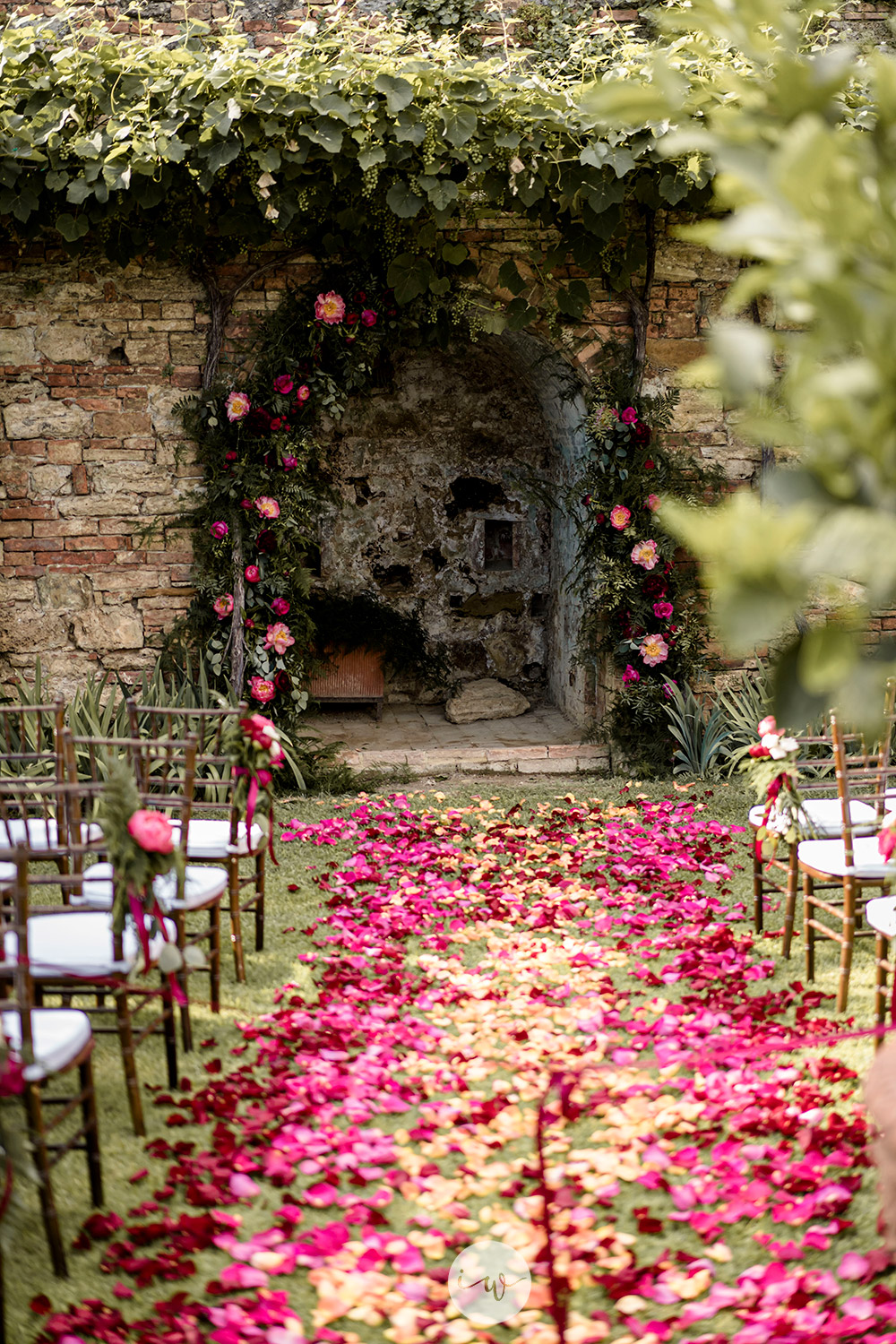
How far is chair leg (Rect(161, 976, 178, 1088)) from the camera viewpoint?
2527 mm

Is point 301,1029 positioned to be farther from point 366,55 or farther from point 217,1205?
point 366,55

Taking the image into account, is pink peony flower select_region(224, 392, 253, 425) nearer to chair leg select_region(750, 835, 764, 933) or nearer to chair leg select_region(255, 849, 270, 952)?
chair leg select_region(255, 849, 270, 952)

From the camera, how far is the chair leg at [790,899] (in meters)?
3.37

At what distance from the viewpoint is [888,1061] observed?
1.98 meters

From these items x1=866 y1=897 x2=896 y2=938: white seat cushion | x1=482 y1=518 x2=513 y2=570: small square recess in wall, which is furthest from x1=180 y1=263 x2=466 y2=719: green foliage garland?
x1=866 y1=897 x2=896 y2=938: white seat cushion

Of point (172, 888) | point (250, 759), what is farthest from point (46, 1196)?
point (250, 759)

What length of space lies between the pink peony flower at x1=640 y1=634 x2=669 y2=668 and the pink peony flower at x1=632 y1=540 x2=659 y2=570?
38cm

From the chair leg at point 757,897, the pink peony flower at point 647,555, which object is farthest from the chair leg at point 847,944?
the pink peony flower at point 647,555

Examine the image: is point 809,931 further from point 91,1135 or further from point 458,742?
point 458,742

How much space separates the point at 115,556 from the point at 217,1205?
4.08 metres

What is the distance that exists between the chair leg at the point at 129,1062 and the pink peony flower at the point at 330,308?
3.95 m

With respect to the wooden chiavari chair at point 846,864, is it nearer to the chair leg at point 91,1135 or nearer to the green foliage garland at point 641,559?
the chair leg at point 91,1135

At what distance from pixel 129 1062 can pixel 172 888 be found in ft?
1.74

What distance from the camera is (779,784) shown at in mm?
3305
